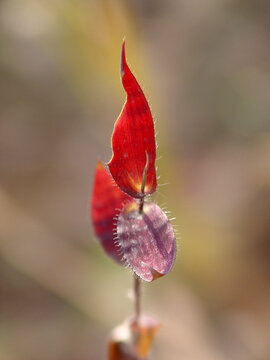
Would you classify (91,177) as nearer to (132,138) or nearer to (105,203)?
(105,203)

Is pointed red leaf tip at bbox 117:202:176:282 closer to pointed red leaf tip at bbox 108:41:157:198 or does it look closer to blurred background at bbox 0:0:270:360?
pointed red leaf tip at bbox 108:41:157:198

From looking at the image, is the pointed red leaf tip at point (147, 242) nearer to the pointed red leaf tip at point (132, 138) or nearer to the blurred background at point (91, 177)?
the pointed red leaf tip at point (132, 138)

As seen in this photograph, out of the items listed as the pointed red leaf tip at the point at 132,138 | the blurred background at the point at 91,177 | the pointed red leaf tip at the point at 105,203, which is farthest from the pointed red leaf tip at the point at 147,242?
the blurred background at the point at 91,177

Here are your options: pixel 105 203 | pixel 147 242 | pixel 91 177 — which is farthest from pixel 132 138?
pixel 91 177

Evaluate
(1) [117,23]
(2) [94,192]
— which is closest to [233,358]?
(2) [94,192]

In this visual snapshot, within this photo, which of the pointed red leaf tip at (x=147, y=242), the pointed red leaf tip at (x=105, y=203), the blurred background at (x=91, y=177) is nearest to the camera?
the pointed red leaf tip at (x=147, y=242)

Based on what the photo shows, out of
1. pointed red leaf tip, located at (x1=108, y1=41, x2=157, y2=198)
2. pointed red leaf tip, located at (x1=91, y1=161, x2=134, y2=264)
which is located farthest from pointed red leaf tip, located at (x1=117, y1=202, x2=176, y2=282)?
pointed red leaf tip, located at (x1=91, y1=161, x2=134, y2=264)

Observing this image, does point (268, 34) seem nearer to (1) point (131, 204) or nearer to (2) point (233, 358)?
(2) point (233, 358)
